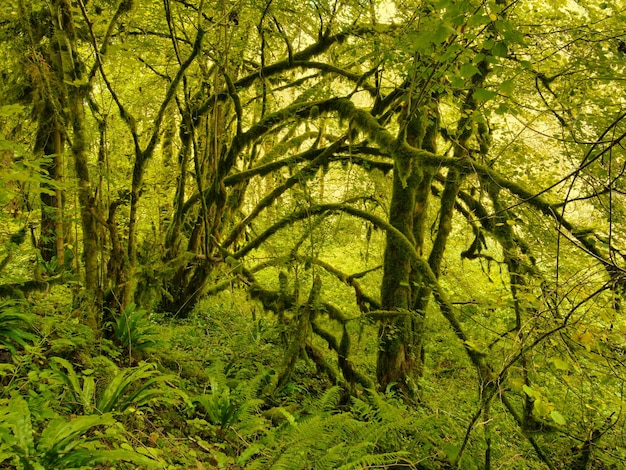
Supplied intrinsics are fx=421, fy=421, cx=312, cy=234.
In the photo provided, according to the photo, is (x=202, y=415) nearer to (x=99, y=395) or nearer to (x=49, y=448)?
(x=99, y=395)

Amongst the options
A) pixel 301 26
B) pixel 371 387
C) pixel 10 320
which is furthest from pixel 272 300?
pixel 301 26

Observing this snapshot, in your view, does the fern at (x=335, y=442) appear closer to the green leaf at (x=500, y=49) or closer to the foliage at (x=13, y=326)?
the foliage at (x=13, y=326)

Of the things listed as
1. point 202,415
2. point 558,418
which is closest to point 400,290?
point 202,415

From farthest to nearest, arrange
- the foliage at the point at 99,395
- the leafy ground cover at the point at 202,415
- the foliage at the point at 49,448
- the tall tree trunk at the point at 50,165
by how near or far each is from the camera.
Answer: the tall tree trunk at the point at 50,165, the foliage at the point at 99,395, the leafy ground cover at the point at 202,415, the foliage at the point at 49,448

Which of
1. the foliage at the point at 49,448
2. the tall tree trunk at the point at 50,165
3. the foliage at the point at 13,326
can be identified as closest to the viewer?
the foliage at the point at 49,448

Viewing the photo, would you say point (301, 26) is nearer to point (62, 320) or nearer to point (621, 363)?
point (62, 320)

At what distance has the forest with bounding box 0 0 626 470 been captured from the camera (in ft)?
8.83

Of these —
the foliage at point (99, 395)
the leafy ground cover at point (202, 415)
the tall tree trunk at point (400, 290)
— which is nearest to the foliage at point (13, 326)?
the leafy ground cover at point (202, 415)

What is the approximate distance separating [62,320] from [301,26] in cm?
496

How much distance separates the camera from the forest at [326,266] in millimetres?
2691

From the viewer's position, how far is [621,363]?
88.8 inches

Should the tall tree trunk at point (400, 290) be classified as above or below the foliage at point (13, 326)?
above

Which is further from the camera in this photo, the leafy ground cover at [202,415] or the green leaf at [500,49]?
the leafy ground cover at [202,415]

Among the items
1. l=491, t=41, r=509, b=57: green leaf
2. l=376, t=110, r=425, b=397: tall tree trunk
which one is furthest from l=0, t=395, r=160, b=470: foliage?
l=376, t=110, r=425, b=397: tall tree trunk
